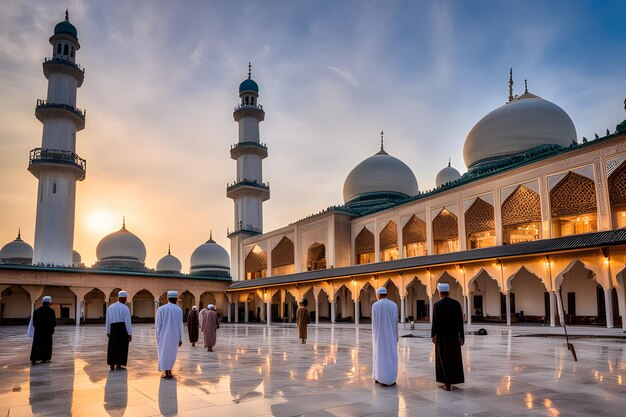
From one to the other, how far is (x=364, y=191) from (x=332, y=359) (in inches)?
943

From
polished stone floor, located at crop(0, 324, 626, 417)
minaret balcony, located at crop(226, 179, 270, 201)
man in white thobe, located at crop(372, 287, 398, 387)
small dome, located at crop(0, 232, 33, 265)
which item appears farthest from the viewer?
small dome, located at crop(0, 232, 33, 265)

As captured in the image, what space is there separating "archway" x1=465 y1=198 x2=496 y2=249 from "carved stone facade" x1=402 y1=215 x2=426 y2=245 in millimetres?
2662

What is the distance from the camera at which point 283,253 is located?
31609 millimetres

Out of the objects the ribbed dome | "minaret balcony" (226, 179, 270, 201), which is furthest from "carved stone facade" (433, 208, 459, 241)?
the ribbed dome

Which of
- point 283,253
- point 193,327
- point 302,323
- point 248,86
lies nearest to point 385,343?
point 302,323

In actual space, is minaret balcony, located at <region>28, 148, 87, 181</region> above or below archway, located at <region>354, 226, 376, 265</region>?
above

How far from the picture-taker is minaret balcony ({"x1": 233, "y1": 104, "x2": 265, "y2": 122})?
34.6m

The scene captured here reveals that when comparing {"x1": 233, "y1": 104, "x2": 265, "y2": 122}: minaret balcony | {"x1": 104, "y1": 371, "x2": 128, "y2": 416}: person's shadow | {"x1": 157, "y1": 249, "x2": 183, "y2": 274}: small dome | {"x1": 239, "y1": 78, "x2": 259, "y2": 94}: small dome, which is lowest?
{"x1": 104, "y1": 371, "x2": 128, "y2": 416}: person's shadow

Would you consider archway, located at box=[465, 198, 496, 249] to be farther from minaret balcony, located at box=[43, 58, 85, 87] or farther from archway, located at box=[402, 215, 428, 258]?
minaret balcony, located at box=[43, 58, 85, 87]

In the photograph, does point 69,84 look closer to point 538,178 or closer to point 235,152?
point 235,152

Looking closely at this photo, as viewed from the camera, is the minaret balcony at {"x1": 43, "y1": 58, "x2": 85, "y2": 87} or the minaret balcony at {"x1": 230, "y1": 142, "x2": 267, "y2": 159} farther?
the minaret balcony at {"x1": 230, "y1": 142, "x2": 267, "y2": 159}

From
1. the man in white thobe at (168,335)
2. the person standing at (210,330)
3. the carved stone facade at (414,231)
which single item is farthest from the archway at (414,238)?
the man in white thobe at (168,335)

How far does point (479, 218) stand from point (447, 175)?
17230 mm

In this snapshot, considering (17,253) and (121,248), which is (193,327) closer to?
(121,248)
